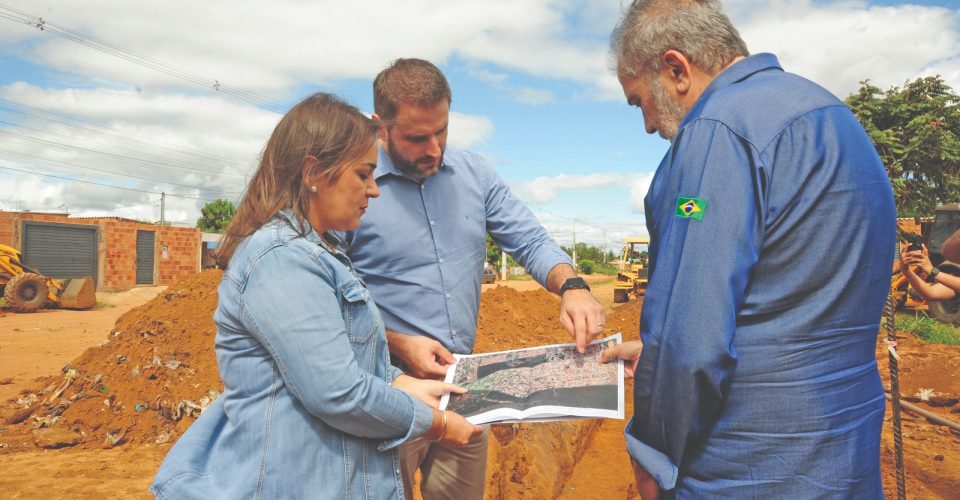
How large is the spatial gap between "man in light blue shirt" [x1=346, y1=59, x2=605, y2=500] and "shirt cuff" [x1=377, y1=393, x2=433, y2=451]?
2.47ft

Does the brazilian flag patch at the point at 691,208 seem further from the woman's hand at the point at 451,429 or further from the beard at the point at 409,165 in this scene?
the beard at the point at 409,165

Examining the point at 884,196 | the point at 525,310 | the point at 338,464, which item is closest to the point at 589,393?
the point at 338,464

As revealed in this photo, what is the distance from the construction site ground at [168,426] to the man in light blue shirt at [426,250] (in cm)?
233

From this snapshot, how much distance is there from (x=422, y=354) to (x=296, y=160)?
1.06 m

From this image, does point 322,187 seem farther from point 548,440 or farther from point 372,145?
point 548,440

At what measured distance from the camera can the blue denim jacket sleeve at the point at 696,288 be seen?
1294 millimetres

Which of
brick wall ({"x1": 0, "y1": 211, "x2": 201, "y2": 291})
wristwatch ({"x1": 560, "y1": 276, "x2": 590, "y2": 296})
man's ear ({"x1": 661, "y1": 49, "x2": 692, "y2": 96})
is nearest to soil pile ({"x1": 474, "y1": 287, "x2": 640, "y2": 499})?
wristwatch ({"x1": 560, "y1": 276, "x2": 590, "y2": 296})

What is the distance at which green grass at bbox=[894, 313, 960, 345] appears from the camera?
38.9 feet

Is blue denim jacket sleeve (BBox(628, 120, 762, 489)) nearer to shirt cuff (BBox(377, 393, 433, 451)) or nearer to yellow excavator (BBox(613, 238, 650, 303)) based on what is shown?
shirt cuff (BBox(377, 393, 433, 451))

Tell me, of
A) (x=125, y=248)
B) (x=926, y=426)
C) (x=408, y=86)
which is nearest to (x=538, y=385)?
(x=408, y=86)

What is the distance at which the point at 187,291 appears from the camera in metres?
9.21

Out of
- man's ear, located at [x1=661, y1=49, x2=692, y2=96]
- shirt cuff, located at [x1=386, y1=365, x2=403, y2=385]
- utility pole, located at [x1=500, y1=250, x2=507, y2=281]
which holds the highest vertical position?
man's ear, located at [x1=661, y1=49, x2=692, y2=96]

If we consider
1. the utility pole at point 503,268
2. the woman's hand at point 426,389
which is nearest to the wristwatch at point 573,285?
the woman's hand at point 426,389

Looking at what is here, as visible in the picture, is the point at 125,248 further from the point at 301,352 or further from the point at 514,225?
the point at 301,352
